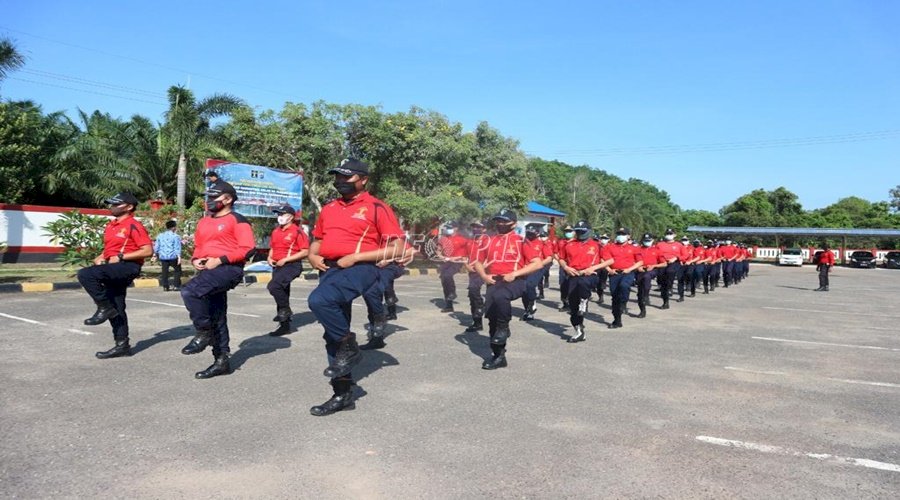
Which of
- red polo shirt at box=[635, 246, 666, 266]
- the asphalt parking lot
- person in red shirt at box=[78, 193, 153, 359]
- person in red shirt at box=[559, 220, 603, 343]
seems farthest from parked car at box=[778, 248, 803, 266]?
person in red shirt at box=[78, 193, 153, 359]

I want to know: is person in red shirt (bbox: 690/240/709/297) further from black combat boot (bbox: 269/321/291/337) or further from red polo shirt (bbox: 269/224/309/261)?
black combat boot (bbox: 269/321/291/337)

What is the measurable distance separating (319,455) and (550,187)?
65.9 metres

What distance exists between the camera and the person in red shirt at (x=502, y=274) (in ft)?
22.2

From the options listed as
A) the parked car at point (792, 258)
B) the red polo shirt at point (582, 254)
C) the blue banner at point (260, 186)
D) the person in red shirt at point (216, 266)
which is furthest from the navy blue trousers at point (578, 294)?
the parked car at point (792, 258)

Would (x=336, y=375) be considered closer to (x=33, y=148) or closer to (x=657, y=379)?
(x=657, y=379)

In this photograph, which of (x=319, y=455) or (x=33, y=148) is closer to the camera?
(x=319, y=455)

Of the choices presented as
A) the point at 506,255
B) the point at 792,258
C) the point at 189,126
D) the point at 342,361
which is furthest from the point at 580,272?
the point at 792,258

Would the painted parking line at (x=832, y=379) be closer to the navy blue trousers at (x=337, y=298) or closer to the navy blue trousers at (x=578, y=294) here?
the navy blue trousers at (x=578, y=294)

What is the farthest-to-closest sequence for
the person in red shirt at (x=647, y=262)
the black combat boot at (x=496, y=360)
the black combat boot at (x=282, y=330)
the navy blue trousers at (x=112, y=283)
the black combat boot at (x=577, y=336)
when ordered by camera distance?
1. the person in red shirt at (x=647, y=262)
2. the black combat boot at (x=577, y=336)
3. the black combat boot at (x=282, y=330)
4. the black combat boot at (x=496, y=360)
5. the navy blue trousers at (x=112, y=283)

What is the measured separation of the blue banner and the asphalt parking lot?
10000 mm

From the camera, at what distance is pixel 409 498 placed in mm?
3457

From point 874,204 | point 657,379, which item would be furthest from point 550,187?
point 657,379

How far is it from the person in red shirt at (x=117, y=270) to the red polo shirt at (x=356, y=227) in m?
2.90

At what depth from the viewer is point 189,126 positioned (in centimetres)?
2466
